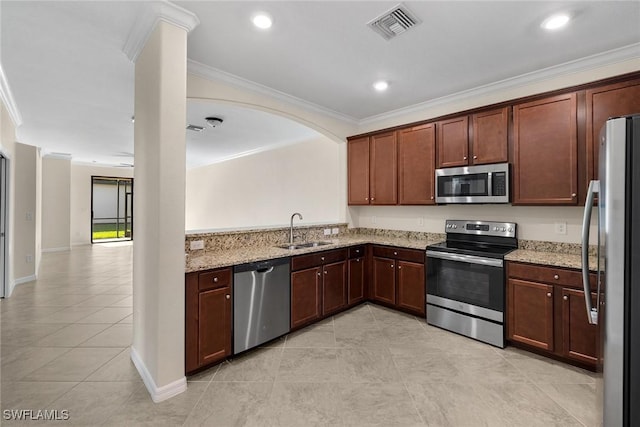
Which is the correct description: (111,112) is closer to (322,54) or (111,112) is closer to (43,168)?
(322,54)

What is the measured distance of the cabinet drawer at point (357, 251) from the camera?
3.68 meters

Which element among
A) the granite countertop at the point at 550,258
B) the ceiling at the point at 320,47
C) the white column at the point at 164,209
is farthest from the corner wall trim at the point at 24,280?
the granite countertop at the point at 550,258

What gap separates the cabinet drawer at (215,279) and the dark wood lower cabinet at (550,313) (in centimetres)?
261

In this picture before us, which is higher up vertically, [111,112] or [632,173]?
[111,112]

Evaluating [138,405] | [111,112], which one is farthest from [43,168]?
[138,405]

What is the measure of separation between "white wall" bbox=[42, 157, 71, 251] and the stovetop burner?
379 inches

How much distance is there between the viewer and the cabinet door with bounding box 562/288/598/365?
2.29 m

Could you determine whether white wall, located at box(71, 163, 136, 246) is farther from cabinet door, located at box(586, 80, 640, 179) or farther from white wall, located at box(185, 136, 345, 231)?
cabinet door, located at box(586, 80, 640, 179)

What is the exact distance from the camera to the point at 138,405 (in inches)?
76.9

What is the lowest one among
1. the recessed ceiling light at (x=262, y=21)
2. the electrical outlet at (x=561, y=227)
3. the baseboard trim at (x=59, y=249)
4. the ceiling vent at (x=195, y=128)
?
the baseboard trim at (x=59, y=249)

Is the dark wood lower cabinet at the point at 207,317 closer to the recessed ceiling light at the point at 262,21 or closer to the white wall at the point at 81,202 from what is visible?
the recessed ceiling light at the point at 262,21

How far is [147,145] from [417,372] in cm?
283

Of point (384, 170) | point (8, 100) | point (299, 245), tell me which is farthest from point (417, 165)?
point (8, 100)

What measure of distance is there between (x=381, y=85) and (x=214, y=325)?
303cm
